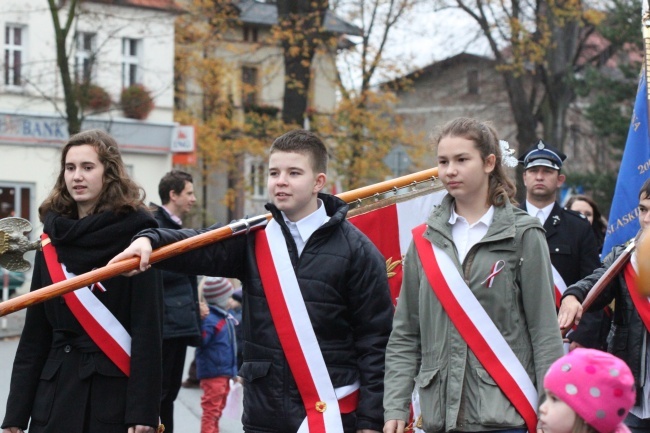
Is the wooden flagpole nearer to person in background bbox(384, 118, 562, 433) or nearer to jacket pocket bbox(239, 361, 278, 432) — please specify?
jacket pocket bbox(239, 361, 278, 432)

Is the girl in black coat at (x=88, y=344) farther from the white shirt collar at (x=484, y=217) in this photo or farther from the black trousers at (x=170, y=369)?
the black trousers at (x=170, y=369)

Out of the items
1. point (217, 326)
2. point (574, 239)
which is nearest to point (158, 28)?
point (217, 326)

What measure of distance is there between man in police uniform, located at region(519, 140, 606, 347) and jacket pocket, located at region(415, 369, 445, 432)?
3.16 meters

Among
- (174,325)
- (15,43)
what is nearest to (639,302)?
(174,325)

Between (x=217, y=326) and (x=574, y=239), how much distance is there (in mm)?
3509

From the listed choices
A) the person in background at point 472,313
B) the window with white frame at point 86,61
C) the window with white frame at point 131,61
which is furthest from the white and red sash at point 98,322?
the window with white frame at point 131,61

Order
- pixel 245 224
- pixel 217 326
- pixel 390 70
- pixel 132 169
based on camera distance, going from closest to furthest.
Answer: pixel 245 224 < pixel 217 326 < pixel 390 70 < pixel 132 169

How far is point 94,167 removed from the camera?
5207 mm

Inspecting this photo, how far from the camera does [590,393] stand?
3.64 meters

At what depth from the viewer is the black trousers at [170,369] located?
7.84 meters

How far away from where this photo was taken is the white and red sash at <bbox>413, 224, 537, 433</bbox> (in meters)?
4.42

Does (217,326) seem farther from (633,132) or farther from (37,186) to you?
(37,186)

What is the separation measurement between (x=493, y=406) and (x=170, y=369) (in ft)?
12.6

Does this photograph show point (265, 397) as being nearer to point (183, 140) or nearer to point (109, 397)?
point (109, 397)
